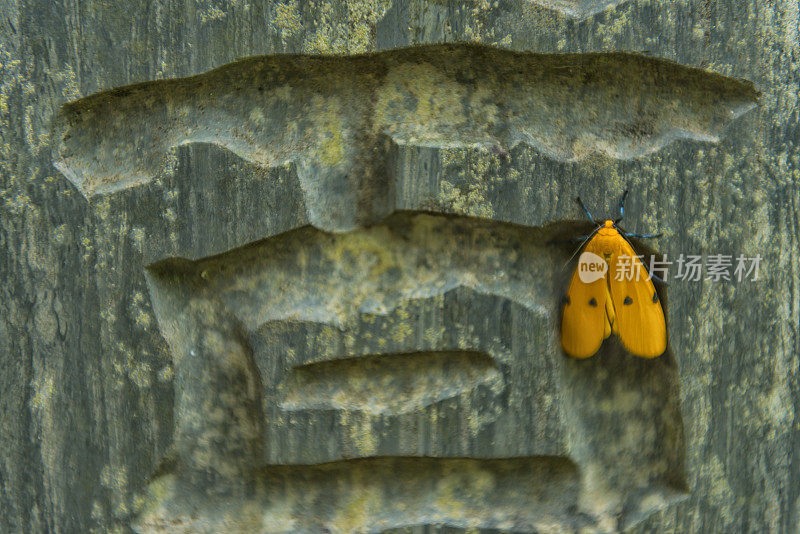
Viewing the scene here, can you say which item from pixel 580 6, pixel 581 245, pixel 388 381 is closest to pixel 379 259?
pixel 388 381

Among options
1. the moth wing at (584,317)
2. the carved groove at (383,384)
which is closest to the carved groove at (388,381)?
the carved groove at (383,384)

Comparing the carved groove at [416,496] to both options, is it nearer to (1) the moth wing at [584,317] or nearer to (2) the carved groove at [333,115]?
(1) the moth wing at [584,317]

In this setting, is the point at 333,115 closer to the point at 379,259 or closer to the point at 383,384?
the point at 379,259

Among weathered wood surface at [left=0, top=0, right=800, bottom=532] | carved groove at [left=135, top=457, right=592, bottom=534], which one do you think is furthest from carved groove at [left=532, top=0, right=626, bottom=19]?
carved groove at [left=135, top=457, right=592, bottom=534]

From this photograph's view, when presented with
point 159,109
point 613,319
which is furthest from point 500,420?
point 159,109

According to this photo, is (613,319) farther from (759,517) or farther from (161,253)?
(161,253)
